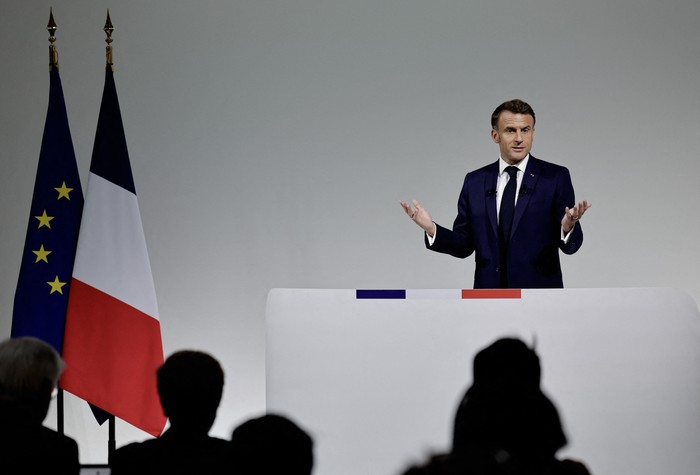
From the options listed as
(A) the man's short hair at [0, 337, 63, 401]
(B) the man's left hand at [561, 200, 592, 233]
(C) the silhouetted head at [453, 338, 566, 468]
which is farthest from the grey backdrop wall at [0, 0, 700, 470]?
(C) the silhouetted head at [453, 338, 566, 468]

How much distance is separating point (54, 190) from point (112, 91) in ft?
1.65

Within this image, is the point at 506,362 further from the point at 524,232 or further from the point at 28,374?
the point at 524,232

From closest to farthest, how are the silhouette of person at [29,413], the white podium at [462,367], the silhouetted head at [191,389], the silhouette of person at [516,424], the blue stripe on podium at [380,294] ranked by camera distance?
the silhouette of person at [516,424], the silhouette of person at [29,413], the silhouetted head at [191,389], the white podium at [462,367], the blue stripe on podium at [380,294]

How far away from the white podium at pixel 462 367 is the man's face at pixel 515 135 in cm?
108

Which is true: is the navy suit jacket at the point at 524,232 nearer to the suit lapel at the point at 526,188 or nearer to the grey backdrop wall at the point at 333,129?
the suit lapel at the point at 526,188

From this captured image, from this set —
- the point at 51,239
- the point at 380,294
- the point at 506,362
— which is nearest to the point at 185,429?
the point at 506,362

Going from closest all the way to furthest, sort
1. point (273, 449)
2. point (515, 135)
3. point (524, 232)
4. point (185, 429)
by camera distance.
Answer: point (273, 449), point (185, 429), point (524, 232), point (515, 135)

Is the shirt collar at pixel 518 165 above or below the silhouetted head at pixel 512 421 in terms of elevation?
above

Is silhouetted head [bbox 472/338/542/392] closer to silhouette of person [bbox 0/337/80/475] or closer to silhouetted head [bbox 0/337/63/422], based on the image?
silhouette of person [bbox 0/337/80/475]

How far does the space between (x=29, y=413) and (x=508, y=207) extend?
2.36 meters

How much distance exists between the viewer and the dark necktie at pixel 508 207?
4055 mm

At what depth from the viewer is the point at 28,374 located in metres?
2.34

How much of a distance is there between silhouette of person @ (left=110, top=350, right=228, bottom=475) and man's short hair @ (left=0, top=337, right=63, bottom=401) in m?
0.27

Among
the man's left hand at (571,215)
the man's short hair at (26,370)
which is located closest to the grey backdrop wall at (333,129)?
the man's left hand at (571,215)
